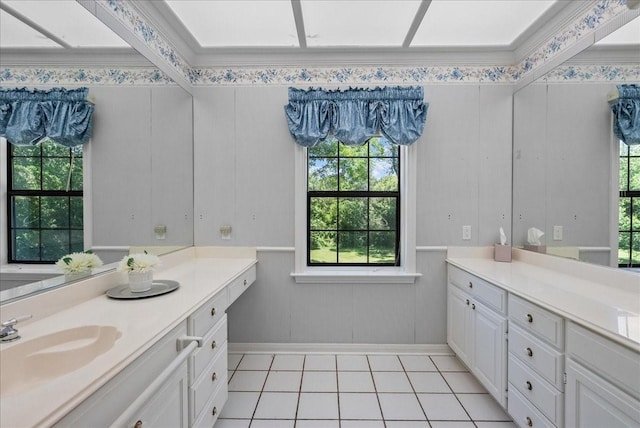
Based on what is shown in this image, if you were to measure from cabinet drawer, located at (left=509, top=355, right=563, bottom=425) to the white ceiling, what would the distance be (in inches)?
74.2

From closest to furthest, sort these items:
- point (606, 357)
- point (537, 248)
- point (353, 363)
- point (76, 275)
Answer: point (606, 357) → point (76, 275) → point (537, 248) → point (353, 363)

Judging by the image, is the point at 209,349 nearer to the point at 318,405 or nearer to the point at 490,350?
the point at 318,405

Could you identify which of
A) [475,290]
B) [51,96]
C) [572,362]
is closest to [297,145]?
[51,96]

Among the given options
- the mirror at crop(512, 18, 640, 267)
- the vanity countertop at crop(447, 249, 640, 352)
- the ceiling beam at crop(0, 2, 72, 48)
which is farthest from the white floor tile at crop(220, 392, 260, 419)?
the mirror at crop(512, 18, 640, 267)

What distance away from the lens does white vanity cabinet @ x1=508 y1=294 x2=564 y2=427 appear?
1.40 m

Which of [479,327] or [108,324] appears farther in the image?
[479,327]

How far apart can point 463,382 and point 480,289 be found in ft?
2.54

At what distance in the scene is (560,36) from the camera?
2.15m

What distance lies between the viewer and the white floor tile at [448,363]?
7.88 ft

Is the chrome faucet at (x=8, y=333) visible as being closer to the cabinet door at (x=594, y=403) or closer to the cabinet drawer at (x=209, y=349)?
the cabinet drawer at (x=209, y=349)

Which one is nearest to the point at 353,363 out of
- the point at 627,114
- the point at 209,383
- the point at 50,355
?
the point at 209,383

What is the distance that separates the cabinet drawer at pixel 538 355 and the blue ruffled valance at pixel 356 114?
163 cm

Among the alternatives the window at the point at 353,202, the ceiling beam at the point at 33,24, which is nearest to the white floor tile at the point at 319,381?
the window at the point at 353,202

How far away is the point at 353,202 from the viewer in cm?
283
